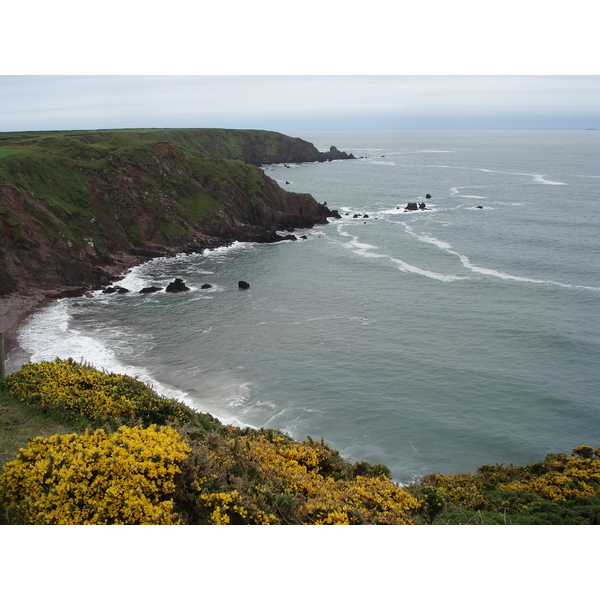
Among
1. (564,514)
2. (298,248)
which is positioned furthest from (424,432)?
(298,248)

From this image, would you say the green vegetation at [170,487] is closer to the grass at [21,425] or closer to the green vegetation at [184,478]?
the green vegetation at [184,478]

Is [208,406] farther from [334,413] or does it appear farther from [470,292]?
[470,292]

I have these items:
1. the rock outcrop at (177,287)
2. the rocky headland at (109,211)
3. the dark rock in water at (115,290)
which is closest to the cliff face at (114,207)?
the rocky headland at (109,211)

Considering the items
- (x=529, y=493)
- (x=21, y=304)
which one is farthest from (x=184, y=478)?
(x=21, y=304)

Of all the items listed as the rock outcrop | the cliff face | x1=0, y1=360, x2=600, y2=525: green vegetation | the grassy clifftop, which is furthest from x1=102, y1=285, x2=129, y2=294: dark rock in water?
the grassy clifftop

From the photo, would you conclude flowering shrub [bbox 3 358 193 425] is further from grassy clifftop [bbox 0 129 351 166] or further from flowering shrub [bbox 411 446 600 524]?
grassy clifftop [bbox 0 129 351 166]

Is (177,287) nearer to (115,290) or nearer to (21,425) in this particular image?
(115,290)
